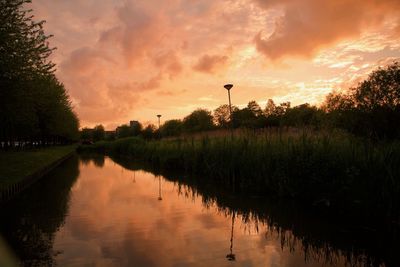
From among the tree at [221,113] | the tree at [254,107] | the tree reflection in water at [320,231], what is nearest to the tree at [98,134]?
the tree at [221,113]

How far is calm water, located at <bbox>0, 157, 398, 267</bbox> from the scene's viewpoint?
5602 mm

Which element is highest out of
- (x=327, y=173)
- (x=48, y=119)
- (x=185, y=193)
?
(x=48, y=119)

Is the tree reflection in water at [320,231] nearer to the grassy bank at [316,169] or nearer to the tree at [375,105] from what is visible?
the grassy bank at [316,169]

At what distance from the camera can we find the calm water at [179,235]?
18.4 feet

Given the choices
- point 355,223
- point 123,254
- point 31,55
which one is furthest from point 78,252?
point 31,55

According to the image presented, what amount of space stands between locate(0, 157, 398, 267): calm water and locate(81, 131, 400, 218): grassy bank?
2.52 ft

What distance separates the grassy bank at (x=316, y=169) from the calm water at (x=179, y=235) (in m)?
0.77

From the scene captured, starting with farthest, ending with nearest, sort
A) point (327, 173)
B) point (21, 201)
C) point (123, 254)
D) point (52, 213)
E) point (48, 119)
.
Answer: point (48, 119), point (21, 201), point (52, 213), point (327, 173), point (123, 254)

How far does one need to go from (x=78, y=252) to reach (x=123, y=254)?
0.91 metres

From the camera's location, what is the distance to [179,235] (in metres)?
7.10

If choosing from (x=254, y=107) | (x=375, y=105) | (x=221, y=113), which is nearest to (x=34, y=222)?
(x=375, y=105)

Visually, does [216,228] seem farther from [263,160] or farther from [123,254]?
[263,160]

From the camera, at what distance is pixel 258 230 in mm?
7332

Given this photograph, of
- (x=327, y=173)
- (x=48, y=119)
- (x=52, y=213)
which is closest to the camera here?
(x=327, y=173)
